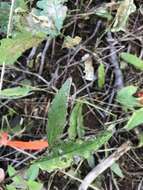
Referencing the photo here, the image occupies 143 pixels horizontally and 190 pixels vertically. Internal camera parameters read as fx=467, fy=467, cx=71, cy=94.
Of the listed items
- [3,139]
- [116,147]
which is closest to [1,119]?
[3,139]

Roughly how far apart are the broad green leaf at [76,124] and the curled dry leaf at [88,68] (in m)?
Result: 0.12

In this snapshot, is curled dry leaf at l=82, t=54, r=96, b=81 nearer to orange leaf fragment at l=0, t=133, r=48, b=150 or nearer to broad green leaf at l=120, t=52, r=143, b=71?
broad green leaf at l=120, t=52, r=143, b=71

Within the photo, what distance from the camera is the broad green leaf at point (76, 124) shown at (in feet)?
4.26

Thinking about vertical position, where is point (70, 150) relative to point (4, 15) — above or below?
below

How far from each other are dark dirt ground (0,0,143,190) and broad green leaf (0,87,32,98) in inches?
2.1

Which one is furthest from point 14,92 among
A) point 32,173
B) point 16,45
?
point 32,173

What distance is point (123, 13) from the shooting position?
139 cm

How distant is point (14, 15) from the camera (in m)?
1.38

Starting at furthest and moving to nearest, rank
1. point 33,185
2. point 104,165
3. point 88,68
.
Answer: point 88,68
point 104,165
point 33,185

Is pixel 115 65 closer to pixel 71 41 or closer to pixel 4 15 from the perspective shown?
pixel 71 41

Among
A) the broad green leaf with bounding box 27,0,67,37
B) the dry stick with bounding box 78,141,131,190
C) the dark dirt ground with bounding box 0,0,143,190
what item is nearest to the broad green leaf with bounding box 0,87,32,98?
the dark dirt ground with bounding box 0,0,143,190

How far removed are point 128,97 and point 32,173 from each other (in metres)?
0.34

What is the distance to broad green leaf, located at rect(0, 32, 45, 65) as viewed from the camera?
4.26 feet

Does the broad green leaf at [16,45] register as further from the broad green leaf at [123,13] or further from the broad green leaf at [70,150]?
the broad green leaf at [70,150]
